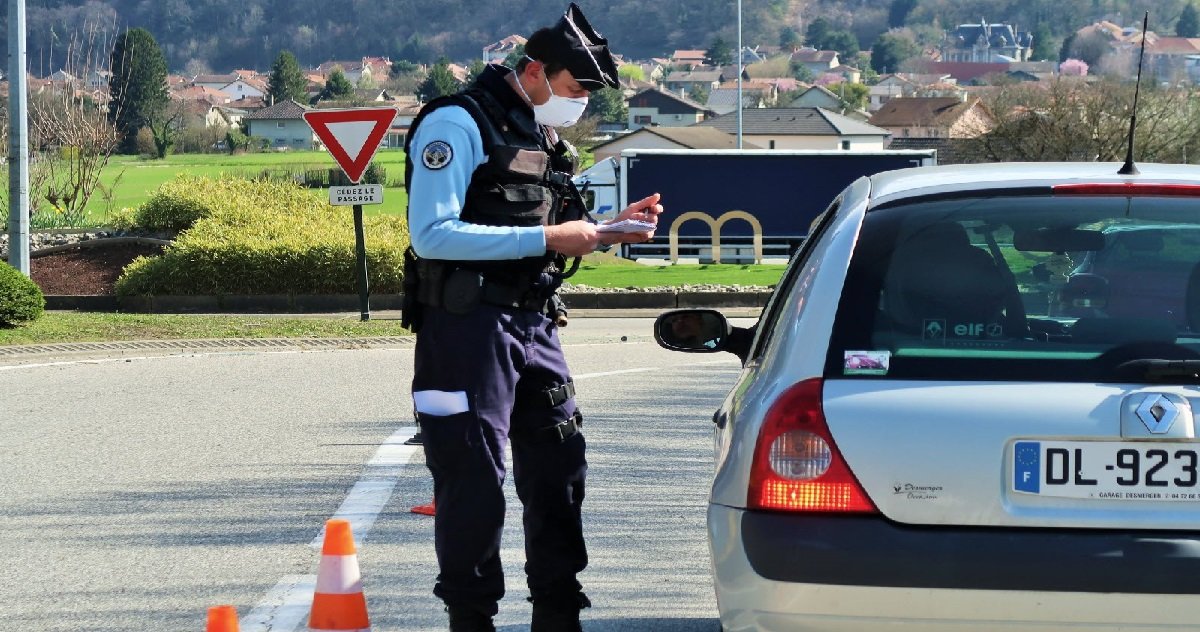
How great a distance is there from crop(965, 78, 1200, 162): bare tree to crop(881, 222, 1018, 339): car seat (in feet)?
158

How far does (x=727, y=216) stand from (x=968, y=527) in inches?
1230

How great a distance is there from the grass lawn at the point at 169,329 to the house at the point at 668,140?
248 feet

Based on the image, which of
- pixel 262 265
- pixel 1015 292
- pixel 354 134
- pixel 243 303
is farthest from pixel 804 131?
pixel 1015 292

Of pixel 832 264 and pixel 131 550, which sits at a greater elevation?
pixel 832 264

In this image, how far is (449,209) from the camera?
4246 mm

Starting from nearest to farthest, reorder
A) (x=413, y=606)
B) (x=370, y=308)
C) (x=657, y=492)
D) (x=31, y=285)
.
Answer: (x=413, y=606) → (x=657, y=492) → (x=31, y=285) → (x=370, y=308)

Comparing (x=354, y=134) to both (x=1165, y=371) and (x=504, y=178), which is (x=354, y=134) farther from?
(x=1165, y=371)

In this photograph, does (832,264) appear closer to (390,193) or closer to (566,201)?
(566,201)

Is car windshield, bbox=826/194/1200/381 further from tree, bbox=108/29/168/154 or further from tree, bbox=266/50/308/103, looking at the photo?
tree, bbox=266/50/308/103

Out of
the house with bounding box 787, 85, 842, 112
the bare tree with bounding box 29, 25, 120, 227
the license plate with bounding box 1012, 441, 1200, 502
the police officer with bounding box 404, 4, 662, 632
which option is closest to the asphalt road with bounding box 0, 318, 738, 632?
the police officer with bounding box 404, 4, 662, 632

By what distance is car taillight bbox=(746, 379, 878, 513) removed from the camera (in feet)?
11.5

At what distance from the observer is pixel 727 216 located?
3453cm

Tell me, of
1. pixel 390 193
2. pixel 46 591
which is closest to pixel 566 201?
pixel 46 591

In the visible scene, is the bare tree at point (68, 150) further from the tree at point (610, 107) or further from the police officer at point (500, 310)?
the tree at point (610, 107)
